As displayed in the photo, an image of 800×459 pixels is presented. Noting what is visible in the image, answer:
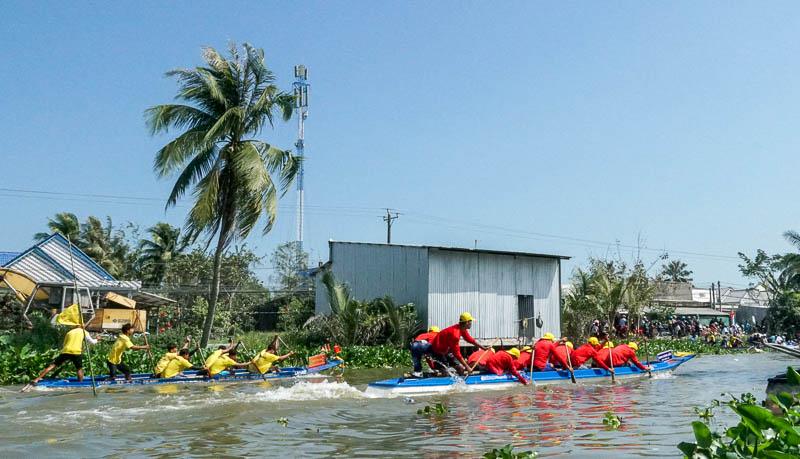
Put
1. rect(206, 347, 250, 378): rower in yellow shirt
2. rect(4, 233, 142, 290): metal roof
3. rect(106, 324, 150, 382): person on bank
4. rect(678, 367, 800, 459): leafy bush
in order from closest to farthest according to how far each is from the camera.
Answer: rect(678, 367, 800, 459): leafy bush → rect(106, 324, 150, 382): person on bank → rect(206, 347, 250, 378): rower in yellow shirt → rect(4, 233, 142, 290): metal roof

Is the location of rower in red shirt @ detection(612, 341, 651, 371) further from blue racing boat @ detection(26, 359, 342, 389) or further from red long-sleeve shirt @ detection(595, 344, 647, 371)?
blue racing boat @ detection(26, 359, 342, 389)

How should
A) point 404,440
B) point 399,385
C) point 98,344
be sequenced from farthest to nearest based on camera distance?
point 98,344
point 399,385
point 404,440

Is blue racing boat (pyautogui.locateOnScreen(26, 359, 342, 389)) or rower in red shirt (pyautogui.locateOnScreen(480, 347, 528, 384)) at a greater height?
rower in red shirt (pyautogui.locateOnScreen(480, 347, 528, 384))

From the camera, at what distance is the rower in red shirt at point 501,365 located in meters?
16.0

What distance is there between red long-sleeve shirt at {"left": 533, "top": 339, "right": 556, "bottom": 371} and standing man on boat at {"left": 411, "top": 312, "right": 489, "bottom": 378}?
94.2 inches

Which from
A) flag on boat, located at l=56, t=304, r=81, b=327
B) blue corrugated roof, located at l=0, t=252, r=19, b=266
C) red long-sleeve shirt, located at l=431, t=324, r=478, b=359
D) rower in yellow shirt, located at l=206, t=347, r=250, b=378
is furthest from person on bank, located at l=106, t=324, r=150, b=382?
blue corrugated roof, located at l=0, t=252, r=19, b=266

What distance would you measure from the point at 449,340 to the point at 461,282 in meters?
11.7

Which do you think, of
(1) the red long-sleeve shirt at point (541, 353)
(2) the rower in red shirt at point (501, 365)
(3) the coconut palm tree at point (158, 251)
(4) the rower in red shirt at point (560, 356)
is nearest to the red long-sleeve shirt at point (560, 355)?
(4) the rower in red shirt at point (560, 356)

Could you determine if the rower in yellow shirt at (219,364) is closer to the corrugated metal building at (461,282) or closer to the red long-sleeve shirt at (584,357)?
the red long-sleeve shirt at (584,357)

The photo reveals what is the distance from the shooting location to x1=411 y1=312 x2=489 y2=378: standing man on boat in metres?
15.0

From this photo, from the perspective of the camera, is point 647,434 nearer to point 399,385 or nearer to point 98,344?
point 399,385

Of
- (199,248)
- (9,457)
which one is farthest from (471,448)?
(199,248)

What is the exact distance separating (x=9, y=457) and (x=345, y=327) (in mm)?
17537

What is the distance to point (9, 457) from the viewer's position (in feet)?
26.1
